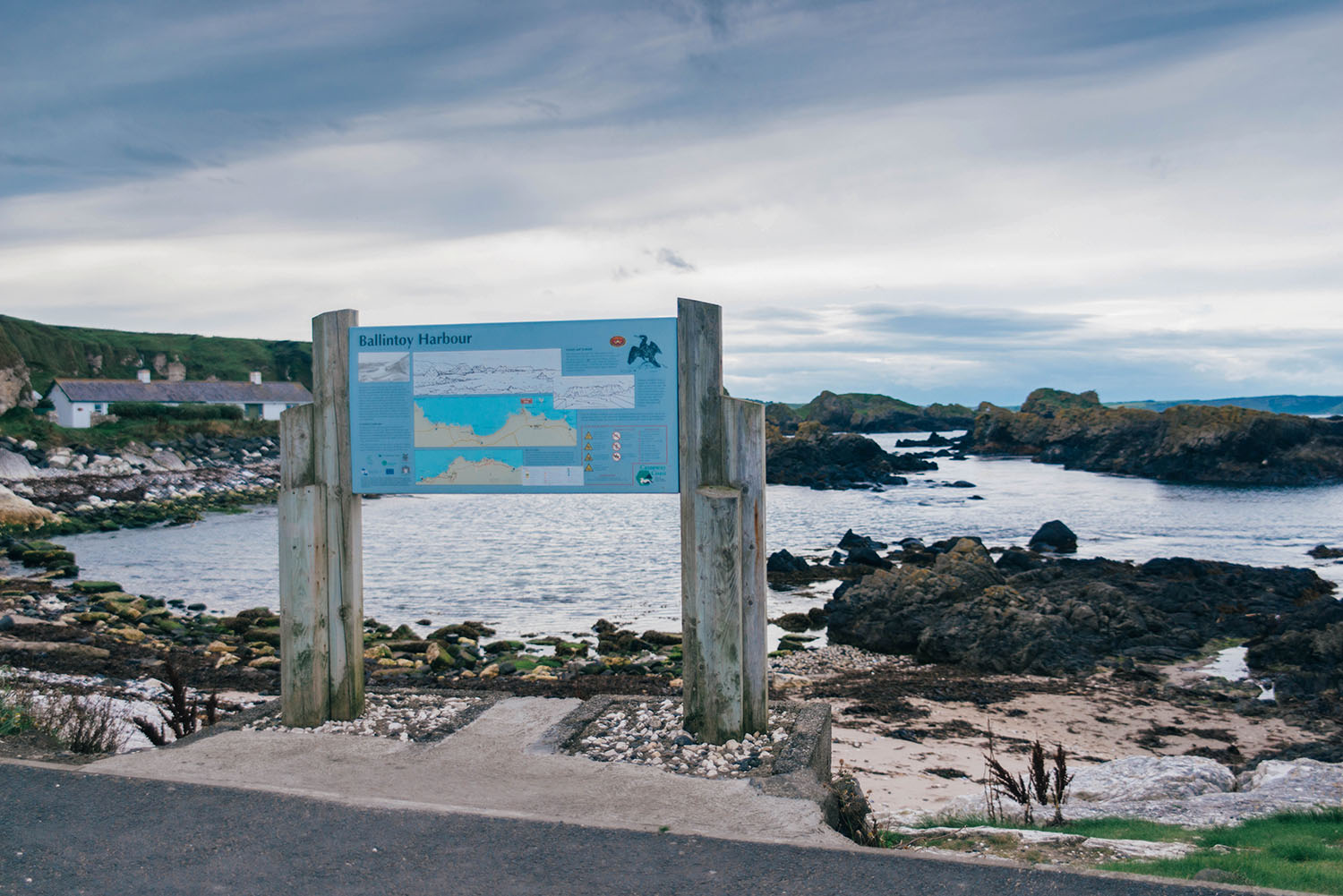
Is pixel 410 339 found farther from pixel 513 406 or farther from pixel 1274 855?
pixel 1274 855

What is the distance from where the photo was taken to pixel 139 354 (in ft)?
350

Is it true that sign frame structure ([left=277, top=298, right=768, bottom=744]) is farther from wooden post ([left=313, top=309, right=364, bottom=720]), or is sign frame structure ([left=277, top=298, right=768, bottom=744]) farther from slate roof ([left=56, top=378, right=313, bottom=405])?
slate roof ([left=56, top=378, right=313, bottom=405])

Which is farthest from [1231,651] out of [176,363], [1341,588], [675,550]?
[176,363]

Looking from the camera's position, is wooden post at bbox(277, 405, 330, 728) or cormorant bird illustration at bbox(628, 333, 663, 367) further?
wooden post at bbox(277, 405, 330, 728)

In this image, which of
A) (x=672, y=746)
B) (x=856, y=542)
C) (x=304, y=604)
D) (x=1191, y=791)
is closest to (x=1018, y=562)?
(x=856, y=542)

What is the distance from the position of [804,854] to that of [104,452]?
60.3 metres

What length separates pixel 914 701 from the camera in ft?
42.3

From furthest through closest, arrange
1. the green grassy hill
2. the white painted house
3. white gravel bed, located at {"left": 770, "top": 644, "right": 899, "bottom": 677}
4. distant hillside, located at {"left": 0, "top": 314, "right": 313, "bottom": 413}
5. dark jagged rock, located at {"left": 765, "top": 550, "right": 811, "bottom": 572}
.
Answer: the green grassy hill < distant hillside, located at {"left": 0, "top": 314, "right": 313, "bottom": 413} < the white painted house < dark jagged rock, located at {"left": 765, "top": 550, "right": 811, "bottom": 572} < white gravel bed, located at {"left": 770, "top": 644, "right": 899, "bottom": 677}

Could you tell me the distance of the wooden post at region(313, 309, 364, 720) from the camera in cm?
696

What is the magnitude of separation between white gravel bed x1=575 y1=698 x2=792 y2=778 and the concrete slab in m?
0.25

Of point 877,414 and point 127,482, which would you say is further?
point 877,414

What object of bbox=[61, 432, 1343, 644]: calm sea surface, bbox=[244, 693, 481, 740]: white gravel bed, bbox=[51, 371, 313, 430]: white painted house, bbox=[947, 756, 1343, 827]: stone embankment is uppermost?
bbox=[51, 371, 313, 430]: white painted house

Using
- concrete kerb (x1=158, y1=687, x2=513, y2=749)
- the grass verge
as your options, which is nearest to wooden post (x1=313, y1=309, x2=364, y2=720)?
concrete kerb (x1=158, y1=687, x2=513, y2=749)

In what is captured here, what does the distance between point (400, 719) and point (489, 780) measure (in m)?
1.69
